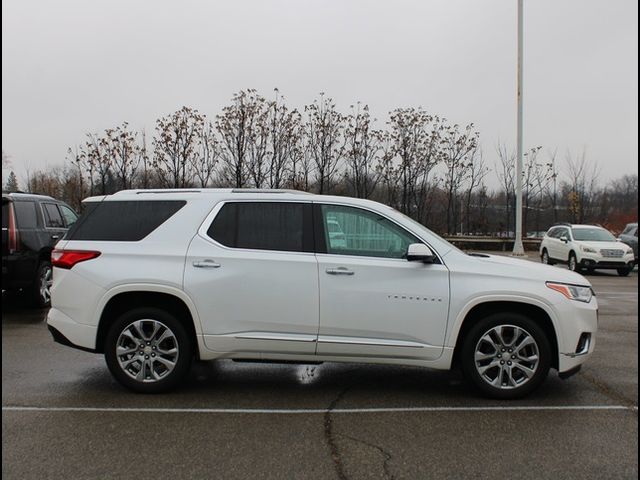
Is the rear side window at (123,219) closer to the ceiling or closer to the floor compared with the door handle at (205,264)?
closer to the ceiling

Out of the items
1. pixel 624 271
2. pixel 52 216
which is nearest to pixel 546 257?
pixel 624 271

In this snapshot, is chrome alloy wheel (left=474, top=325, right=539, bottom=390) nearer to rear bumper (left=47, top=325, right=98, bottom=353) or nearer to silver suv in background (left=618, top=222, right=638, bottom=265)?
rear bumper (left=47, top=325, right=98, bottom=353)

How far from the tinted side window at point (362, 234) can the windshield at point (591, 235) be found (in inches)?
587

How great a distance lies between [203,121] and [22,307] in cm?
1656

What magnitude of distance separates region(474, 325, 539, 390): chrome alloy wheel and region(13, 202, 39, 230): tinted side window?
7651 mm

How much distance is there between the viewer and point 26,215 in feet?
28.6

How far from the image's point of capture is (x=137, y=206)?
4918mm

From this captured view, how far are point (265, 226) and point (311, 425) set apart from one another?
181 centimetres

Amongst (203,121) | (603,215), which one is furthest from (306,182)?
(603,215)

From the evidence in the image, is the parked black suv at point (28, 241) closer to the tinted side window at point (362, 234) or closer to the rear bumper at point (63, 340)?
the rear bumper at point (63, 340)

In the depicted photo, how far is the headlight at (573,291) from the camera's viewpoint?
14.9 feet

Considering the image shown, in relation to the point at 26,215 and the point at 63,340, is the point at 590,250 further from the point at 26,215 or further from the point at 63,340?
the point at 63,340

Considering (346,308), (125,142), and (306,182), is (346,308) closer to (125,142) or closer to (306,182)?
(306,182)

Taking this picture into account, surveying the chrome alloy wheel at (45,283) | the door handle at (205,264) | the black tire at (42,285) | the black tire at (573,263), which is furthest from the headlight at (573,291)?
the black tire at (573,263)
